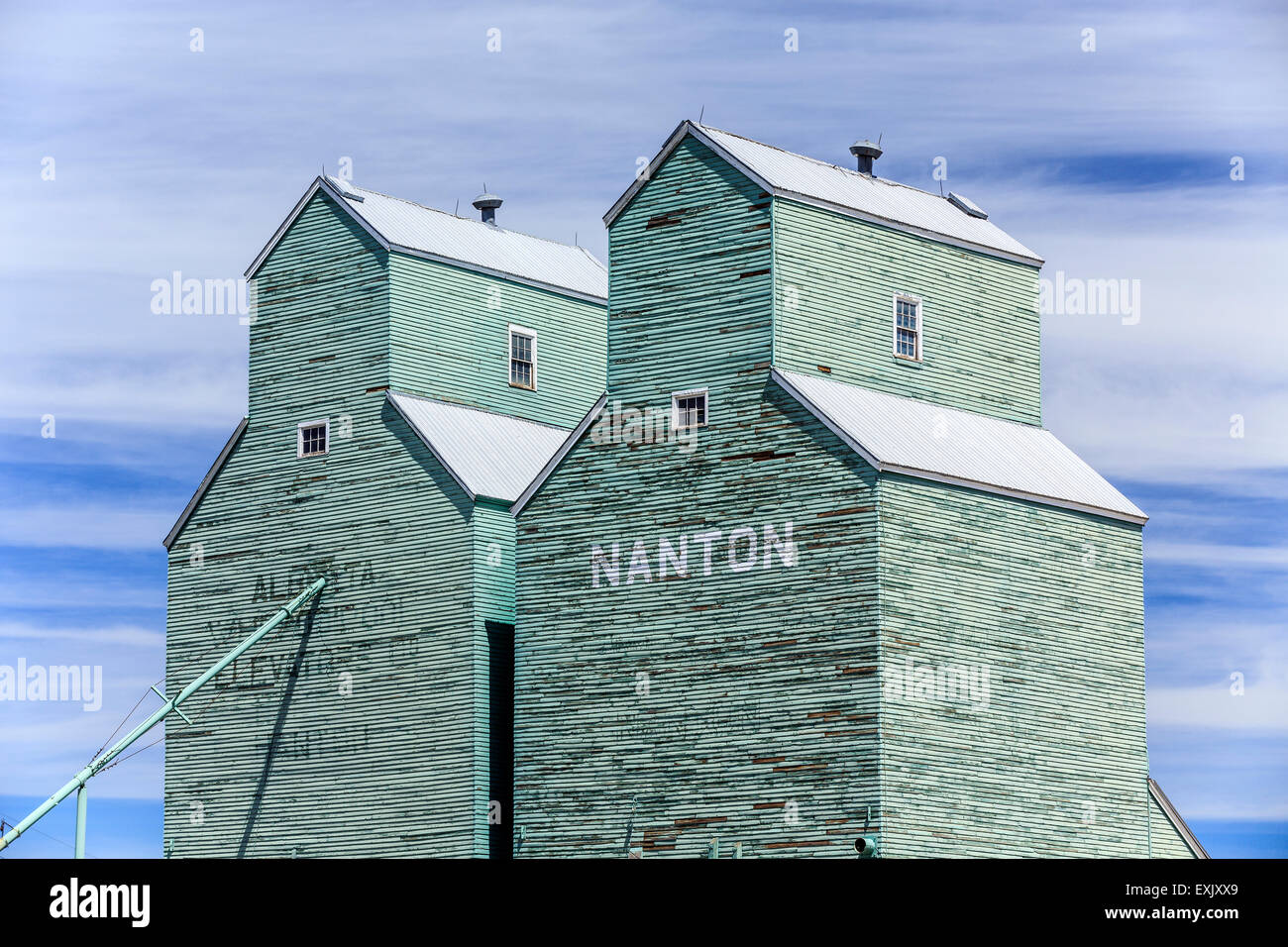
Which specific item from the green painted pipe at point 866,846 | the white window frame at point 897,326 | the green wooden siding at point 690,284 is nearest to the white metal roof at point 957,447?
the white window frame at point 897,326

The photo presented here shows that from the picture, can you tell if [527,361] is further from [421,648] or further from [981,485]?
[981,485]

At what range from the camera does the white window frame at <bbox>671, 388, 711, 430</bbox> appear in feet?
160

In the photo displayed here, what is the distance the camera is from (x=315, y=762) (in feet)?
174

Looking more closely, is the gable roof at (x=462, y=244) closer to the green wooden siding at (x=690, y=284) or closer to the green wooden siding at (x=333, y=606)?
the green wooden siding at (x=333, y=606)

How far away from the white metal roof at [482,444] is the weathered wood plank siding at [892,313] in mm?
8545

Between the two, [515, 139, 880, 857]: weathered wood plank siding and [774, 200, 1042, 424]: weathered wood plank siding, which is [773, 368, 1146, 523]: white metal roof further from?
[515, 139, 880, 857]: weathered wood plank siding

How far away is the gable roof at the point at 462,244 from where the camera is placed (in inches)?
2216

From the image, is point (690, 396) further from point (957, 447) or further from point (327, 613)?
point (327, 613)

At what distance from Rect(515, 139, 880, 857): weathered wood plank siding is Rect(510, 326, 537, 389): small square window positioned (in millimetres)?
8206

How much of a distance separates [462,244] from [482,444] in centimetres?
657

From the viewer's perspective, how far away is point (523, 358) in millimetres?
59031

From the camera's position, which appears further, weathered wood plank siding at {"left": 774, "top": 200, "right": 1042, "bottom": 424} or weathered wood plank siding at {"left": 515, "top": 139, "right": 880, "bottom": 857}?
weathered wood plank siding at {"left": 774, "top": 200, "right": 1042, "bottom": 424}

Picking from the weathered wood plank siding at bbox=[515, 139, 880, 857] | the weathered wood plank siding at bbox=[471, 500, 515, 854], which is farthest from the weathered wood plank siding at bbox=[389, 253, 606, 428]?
the weathered wood plank siding at bbox=[515, 139, 880, 857]
